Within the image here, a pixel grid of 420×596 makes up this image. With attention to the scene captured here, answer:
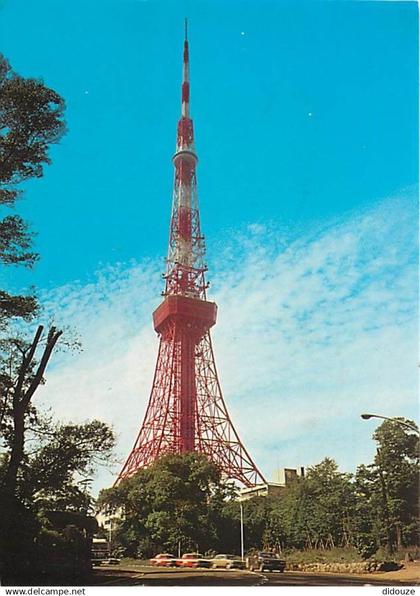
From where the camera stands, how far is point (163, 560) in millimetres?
5836

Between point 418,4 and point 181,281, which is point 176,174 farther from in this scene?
point 418,4

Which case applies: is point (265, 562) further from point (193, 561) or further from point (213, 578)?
point (193, 561)

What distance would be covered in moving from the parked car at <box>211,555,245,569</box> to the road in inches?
2.0

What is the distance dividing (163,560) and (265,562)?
2.66ft

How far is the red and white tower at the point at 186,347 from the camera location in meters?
6.50

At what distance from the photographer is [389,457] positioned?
6.25 m

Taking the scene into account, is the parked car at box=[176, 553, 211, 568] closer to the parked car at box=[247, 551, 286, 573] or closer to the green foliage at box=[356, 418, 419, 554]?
the parked car at box=[247, 551, 286, 573]

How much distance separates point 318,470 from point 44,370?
2.44 meters

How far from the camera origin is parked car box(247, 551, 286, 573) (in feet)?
19.3

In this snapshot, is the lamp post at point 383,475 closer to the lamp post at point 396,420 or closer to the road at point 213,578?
the lamp post at point 396,420

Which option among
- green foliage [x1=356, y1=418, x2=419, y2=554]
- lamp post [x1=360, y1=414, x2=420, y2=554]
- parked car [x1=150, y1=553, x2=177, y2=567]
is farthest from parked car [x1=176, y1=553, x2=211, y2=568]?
lamp post [x1=360, y1=414, x2=420, y2=554]

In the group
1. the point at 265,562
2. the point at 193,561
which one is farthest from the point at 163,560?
the point at 265,562
